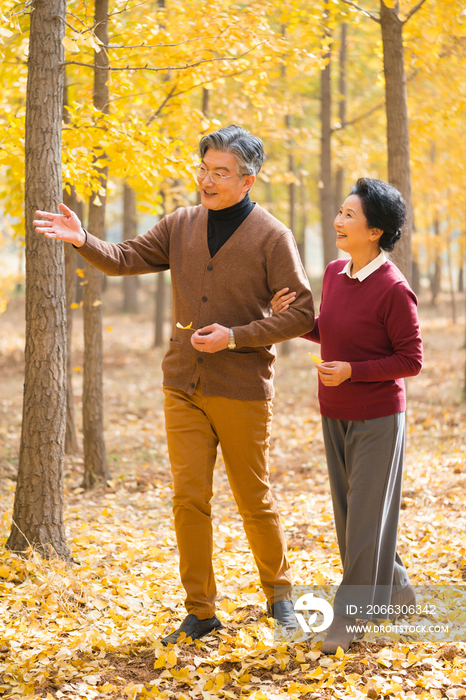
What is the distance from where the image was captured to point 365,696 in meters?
2.49

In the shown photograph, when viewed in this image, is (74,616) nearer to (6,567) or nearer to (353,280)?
(6,567)

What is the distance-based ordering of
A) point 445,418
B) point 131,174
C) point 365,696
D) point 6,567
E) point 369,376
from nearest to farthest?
point 365,696 < point 369,376 < point 6,567 < point 131,174 < point 445,418

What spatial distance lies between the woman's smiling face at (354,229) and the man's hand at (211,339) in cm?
68

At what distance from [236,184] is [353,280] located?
0.71 meters

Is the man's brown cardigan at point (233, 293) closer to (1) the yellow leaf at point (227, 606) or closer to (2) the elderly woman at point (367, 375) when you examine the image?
(2) the elderly woman at point (367, 375)

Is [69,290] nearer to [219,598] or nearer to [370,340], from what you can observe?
[219,598]

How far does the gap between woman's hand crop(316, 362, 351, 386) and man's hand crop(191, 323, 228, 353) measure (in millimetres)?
453

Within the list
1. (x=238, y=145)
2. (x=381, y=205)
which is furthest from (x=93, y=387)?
(x=381, y=205)

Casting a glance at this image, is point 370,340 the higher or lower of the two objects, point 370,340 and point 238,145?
the lower

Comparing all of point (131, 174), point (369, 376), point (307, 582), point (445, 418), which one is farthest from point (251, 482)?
point (445, 418)

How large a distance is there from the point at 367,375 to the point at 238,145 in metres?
1.20

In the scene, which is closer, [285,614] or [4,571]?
[285,614]

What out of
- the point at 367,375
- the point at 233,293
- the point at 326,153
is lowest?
the point at 367,375

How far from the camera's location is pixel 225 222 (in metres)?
2.99
